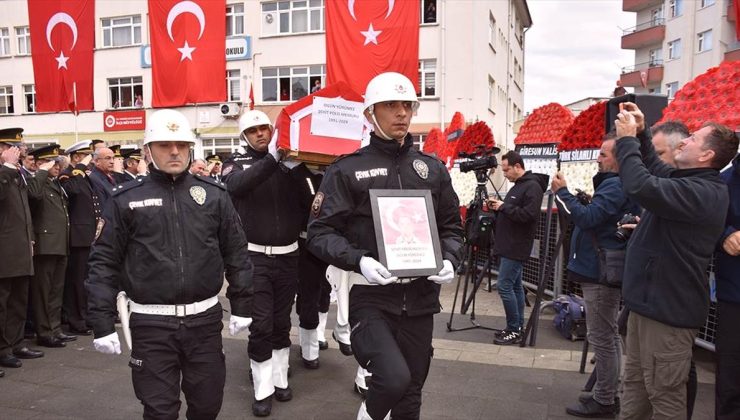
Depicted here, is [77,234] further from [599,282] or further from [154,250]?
[599,282]

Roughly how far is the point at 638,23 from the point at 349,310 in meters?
48.6

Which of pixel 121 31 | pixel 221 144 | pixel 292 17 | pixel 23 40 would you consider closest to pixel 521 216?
pixel 292 17

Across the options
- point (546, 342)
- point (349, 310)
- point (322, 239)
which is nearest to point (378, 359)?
point (349, 310)

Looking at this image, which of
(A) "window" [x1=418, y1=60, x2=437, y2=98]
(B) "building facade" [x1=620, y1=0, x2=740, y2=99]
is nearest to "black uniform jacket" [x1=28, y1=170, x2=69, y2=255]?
(A) "window" [x1=418, y1=60, x2=437, y2=98]

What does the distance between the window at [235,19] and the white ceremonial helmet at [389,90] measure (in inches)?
1009

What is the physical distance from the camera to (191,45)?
23.3 metres

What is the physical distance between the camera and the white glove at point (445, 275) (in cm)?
313

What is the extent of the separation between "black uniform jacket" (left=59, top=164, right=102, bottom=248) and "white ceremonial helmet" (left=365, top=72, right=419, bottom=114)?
5282 millimetres

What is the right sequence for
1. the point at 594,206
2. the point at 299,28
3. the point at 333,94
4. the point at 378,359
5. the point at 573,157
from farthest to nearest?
1. the point at 299,28
2. the point at 573,157
3. the point at 333,94
4. the point at 594,206
5. the point at 378,359

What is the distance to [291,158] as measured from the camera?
4426 millimetres

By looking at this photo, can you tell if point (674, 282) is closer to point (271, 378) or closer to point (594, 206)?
point (594, 206)

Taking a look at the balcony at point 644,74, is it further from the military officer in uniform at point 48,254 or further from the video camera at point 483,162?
the military officer in uniform at point 48,254

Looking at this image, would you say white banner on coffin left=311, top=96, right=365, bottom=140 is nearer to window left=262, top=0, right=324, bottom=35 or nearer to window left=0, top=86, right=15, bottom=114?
window left=262, top=0, right=324, bottom=35

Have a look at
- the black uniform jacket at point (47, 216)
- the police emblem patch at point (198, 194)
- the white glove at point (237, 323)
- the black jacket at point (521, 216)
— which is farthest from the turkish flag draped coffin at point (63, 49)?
the white glove at point (237, 323)
